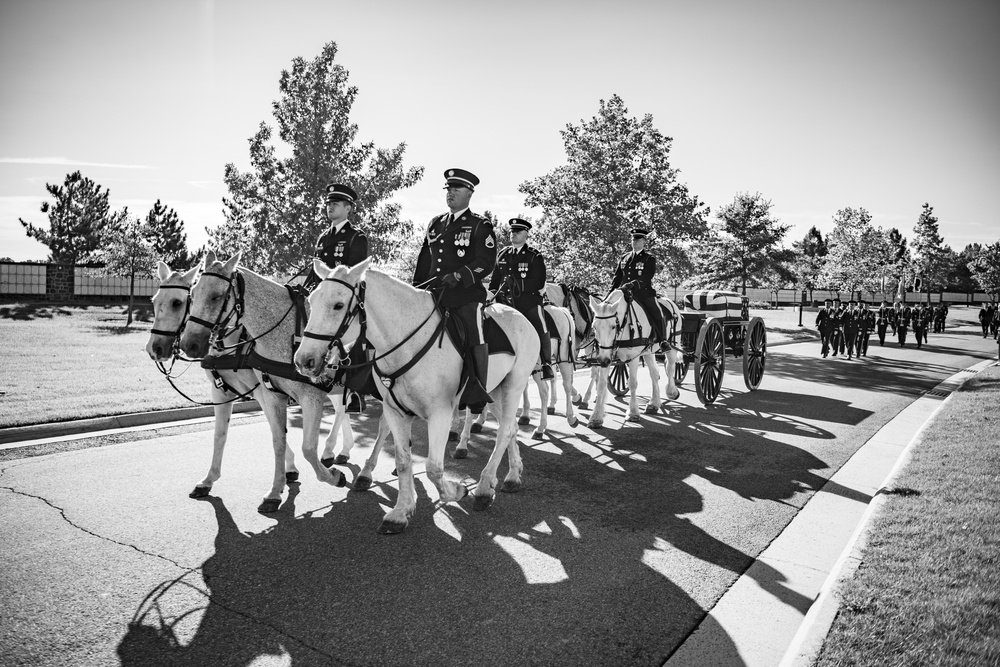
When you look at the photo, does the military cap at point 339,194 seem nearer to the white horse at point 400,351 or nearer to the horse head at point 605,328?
the white horse at point 400,351

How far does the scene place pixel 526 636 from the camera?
3.86m

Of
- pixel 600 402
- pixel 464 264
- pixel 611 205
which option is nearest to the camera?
pixel 464 264

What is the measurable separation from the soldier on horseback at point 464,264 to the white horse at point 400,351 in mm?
197

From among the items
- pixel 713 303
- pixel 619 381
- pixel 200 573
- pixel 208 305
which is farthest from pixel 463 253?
pixel 713 303

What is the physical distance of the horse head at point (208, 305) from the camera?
224 inches

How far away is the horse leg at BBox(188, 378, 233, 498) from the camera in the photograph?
6.34 metres

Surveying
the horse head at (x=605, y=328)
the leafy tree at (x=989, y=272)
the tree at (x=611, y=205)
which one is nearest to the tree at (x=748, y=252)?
the tree at (x=611, y=205)

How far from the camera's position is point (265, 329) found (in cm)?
625

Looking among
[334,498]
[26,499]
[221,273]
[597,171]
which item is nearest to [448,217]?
[221,273]

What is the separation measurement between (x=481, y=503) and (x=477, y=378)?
1.39 metres

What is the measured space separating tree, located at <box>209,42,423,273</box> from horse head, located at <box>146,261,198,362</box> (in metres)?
10.9

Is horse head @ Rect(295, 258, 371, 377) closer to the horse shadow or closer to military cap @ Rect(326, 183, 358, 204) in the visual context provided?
the horse shadow

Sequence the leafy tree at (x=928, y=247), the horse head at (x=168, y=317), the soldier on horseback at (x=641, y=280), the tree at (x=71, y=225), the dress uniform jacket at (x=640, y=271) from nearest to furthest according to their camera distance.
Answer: the horse head at (x=168, y=317)
the soldier on horseback at (x=641, y=280)
the dress uniform jacket at (x=640, y=271)
the tree at (x=71, y=225)
the leafy tree at (x=928, y=247)

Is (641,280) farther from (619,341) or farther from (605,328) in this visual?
(605,328)
